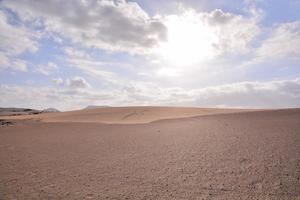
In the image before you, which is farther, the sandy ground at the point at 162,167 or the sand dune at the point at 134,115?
the sand dune at the point at 134,115

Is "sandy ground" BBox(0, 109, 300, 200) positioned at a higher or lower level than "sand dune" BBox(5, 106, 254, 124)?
lower

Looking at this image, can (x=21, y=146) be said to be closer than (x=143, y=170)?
No

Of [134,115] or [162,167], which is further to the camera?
[134,115]

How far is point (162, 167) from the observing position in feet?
26.3

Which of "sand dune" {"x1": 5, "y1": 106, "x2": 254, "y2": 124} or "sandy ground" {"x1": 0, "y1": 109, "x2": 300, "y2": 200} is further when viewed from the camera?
"sand dune" {"x1": 5, "y1": 106, "x2": 254, "y2": 124}

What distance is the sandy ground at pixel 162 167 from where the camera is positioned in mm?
6090

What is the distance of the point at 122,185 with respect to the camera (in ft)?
21.8

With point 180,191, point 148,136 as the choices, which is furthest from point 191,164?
point 148,136

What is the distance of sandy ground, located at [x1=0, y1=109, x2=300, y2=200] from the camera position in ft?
20.0

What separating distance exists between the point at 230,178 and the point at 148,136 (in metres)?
7.11

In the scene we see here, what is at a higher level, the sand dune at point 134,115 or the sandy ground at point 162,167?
the sand dune at point 134,115

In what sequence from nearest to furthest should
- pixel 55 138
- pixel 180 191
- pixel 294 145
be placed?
pixel 180 191 < pixel 294 145 < pixel 55 138

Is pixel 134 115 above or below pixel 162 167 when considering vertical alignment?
above

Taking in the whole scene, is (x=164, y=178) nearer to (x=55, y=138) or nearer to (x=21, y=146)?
(x=21, y=146)
